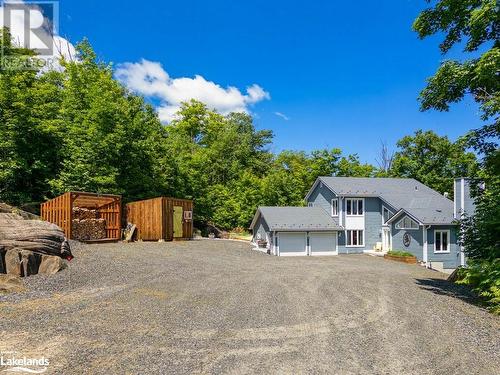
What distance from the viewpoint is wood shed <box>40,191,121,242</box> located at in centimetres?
2020

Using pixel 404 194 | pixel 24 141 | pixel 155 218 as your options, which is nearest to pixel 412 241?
pixel 404 194

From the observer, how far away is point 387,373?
18.8 ft

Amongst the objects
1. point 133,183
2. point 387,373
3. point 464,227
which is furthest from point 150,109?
point 387,373

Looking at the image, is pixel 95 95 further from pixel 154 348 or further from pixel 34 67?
pixel 154 348

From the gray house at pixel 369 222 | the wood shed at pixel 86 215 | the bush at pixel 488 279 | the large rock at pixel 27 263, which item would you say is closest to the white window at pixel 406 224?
the gray house at pixel 369 222

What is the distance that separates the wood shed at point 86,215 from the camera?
66.3 ft

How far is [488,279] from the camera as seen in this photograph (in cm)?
978

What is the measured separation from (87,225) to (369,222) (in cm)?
2360

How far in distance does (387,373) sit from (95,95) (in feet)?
102

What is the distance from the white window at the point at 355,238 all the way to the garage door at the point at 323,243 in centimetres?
195

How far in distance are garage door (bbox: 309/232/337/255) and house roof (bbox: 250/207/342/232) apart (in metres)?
0.78

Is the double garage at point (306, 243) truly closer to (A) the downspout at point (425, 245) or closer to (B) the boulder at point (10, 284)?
(A) the downspout at point (425, 245)

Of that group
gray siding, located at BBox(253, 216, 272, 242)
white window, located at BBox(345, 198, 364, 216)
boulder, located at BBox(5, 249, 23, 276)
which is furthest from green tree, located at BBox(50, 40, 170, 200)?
white window, located at BBox(345, 198, 364, 216)

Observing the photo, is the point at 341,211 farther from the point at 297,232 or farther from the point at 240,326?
the point at 240,326
